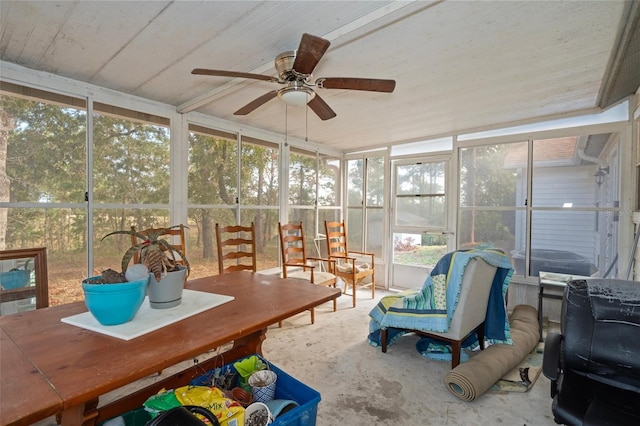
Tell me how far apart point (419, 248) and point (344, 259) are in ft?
3.98

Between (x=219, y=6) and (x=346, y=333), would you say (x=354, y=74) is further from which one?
(x=346, y=333)

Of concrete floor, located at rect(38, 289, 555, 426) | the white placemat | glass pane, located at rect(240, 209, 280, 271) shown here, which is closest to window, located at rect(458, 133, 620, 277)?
concrete floor, located at rect(38, 289, 555, 426)

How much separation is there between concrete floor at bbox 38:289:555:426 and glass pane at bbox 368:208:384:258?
199 cm

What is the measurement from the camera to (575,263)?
3.31 metres

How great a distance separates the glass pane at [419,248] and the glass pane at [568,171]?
4.21 ft

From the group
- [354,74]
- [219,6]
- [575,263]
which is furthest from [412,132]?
[219,6]

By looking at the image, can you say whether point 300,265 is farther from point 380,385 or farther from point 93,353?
point 93,353

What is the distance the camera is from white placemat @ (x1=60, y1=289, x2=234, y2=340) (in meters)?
1.10

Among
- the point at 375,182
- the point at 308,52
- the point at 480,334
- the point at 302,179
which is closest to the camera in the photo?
the point at 308,52

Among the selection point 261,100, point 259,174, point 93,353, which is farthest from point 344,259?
point 93,353

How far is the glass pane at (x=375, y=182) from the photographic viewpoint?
192 inches

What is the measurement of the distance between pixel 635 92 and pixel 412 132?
83.6 inches

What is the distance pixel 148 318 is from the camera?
48.0 inches

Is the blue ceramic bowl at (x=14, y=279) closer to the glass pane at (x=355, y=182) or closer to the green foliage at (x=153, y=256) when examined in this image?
the green foliage at (x=153, y=256)
